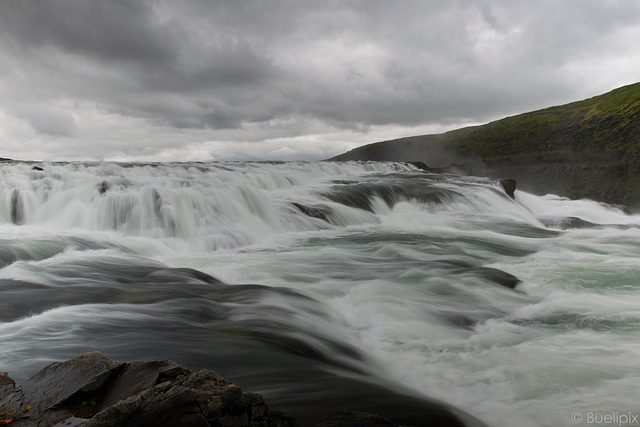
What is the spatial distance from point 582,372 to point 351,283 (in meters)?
3.98

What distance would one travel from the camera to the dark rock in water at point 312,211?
14008 millimetres

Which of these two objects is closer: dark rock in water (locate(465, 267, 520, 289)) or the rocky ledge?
the rocky ledge

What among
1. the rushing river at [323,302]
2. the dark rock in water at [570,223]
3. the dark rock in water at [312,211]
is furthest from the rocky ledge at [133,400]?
the dark rock in water at [570,223]

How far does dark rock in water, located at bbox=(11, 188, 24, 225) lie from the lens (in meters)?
11.9

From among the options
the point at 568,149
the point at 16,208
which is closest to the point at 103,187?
the point at 16,208

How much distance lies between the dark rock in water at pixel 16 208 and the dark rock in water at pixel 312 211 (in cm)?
831

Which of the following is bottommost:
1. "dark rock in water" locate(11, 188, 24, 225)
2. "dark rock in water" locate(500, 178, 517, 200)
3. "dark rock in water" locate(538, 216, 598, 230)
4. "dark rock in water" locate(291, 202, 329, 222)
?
"dark rock in water" locate(538, 216, 598, 230)

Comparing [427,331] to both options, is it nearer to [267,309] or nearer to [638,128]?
[267,309]

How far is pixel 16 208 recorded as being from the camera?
479 inches

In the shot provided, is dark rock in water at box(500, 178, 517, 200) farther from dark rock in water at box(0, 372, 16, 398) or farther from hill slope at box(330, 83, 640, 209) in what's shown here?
dark rock in water at box(0, 372, 16, 398)

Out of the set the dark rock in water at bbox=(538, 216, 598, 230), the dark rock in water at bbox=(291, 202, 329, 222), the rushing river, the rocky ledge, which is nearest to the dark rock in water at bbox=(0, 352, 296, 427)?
the rocky ledge

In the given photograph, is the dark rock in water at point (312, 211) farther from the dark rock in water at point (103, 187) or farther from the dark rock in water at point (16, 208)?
the dark rock in water at point (16, 208)

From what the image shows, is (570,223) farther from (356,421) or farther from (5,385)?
(5,385)

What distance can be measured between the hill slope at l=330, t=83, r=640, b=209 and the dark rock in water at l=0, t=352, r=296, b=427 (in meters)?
31.2
